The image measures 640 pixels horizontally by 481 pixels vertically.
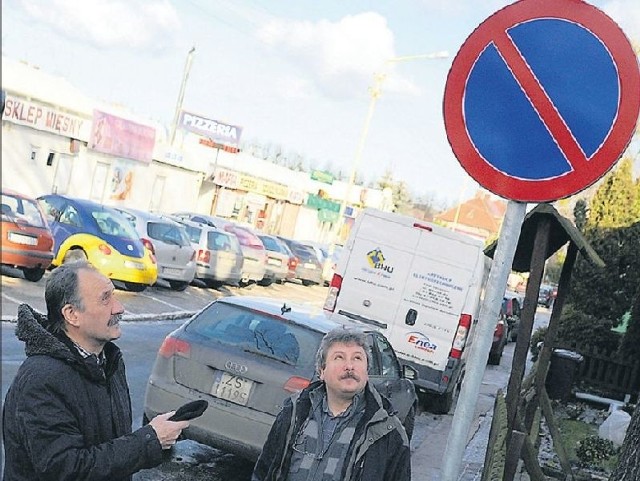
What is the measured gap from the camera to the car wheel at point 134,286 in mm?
18458

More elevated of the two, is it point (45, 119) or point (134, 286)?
point (45, 119)

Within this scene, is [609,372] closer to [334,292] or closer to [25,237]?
[334,292]

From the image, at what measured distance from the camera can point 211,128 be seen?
5184 cm

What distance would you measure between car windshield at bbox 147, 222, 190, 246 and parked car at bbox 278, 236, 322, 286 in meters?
12.1

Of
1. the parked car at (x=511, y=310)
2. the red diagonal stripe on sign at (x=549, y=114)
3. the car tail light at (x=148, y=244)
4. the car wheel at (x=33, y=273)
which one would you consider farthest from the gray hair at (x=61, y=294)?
the parked car at (x=511, y=310)

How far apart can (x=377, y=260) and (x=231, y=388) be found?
6.61 m

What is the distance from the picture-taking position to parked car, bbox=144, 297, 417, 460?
7004mm

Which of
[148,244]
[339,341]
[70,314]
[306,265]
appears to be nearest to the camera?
[70,314]

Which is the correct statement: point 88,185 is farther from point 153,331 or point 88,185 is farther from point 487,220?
point 487,220

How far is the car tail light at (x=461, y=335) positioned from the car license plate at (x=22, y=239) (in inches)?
295

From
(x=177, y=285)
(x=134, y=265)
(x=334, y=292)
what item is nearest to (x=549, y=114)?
(x=334, y=292)

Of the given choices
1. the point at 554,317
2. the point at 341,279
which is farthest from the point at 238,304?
the point at 341,279

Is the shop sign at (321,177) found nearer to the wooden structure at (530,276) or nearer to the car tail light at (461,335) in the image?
the car tail light at (461,335)

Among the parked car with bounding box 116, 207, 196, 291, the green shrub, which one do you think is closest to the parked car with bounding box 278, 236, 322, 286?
the parked car with bounding box 116, 207, 196, 291
